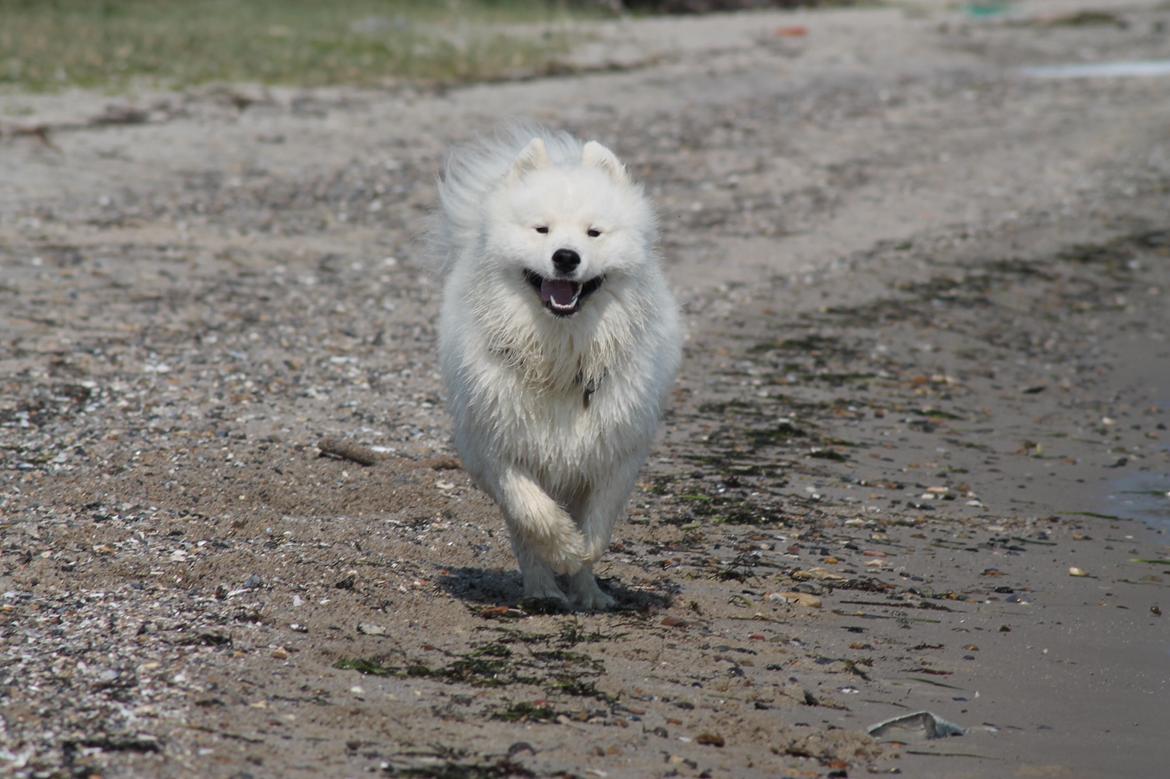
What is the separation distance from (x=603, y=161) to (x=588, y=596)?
1.71 metres

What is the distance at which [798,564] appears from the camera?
6.89 m

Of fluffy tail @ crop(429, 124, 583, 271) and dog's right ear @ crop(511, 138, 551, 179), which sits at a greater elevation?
dog's right ear @ crop(511, 138, 551, 179)

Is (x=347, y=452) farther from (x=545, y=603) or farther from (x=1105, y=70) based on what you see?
(x=1105, y=70)

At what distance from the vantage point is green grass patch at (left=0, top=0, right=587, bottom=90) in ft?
52.5

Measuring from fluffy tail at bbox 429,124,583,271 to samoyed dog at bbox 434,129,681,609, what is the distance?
0.09 m

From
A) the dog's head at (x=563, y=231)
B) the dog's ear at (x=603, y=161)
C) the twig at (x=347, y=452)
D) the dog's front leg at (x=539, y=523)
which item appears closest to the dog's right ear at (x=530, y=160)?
the dog's head at (x=563, y=231)

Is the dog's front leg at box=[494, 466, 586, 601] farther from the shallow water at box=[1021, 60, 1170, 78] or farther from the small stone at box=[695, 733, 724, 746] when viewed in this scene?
the shallow water at box=[1021, 60, 1170, 78]

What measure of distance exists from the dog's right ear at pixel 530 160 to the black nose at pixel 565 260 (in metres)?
0.53

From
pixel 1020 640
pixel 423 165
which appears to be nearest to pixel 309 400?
pixel 1020 640

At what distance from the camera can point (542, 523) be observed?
5.91m

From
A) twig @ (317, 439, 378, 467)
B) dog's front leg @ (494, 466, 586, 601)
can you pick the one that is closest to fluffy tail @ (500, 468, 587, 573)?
dog's front leg @ (494, 466, 586, 601)

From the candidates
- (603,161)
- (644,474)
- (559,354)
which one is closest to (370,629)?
(559,354)

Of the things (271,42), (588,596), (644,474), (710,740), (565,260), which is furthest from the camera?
(271,42)

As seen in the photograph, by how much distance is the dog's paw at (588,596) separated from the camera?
6188mm
